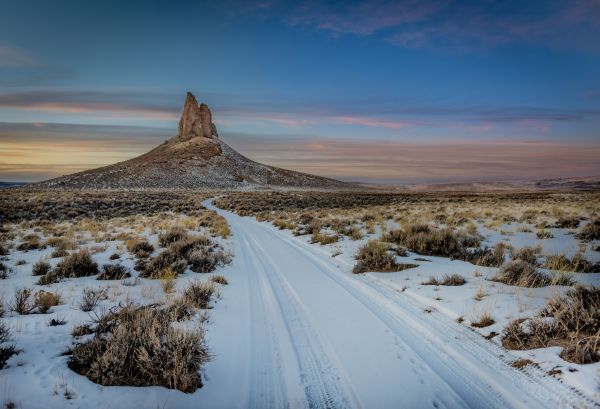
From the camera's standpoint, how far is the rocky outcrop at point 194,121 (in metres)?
168

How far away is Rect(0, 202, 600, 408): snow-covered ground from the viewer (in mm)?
3514

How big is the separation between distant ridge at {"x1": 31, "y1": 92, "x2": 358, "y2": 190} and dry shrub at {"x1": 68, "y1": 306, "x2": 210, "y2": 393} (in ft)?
366

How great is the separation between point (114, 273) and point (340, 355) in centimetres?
648

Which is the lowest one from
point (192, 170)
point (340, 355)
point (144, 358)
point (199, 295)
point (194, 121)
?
point (340, 355)

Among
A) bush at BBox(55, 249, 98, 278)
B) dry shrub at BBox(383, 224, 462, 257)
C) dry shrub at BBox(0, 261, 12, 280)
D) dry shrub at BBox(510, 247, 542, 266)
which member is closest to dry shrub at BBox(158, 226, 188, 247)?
bush at BBox(55, 249, 98, 278)

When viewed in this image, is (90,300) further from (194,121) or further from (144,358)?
(194,121)

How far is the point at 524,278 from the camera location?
6.66 metres

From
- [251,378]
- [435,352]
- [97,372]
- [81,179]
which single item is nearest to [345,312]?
[435,352]

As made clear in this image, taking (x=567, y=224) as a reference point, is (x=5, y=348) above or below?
below

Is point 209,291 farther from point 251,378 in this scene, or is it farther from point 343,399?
point 343,399

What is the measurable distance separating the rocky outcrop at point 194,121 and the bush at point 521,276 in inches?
6752

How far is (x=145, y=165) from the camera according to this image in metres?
136

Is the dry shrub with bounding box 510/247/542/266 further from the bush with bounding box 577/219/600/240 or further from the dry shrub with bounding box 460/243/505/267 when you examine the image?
the bush with bounding box 577/219/600/240

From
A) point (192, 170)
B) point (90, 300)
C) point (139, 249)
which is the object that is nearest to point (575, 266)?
point (90, 300)
